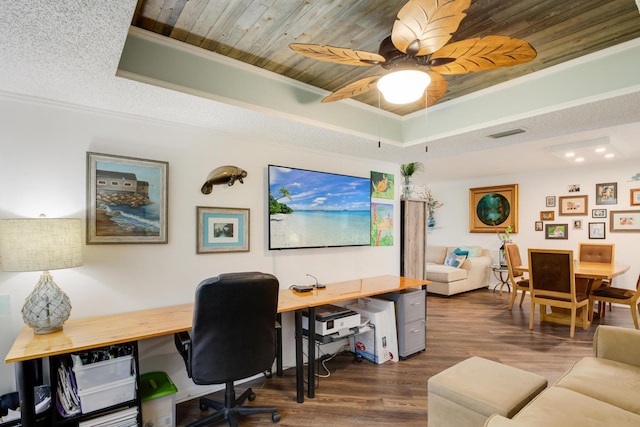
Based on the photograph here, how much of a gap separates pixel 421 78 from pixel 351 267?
2.42 m

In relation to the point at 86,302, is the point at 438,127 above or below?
above

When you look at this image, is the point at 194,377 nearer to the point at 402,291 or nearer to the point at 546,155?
the point at 402,291

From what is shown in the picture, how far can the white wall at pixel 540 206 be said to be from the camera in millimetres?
5414

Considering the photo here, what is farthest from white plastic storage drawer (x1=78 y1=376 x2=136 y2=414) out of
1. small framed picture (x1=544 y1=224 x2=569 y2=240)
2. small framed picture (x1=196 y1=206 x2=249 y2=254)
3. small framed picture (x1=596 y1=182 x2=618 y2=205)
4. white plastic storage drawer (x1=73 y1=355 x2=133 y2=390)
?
small framed picture (x1=596 y1=182 x2=618 y2=205)

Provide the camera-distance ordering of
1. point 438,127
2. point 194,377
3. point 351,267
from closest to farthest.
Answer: point 194,377 < point 438,127 < point 351,267

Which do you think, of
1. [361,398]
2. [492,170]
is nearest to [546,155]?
[492,170]

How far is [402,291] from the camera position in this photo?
3.43 m

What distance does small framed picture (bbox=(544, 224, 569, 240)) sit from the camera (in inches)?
Answer: 238

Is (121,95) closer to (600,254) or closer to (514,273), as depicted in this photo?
(514,273)

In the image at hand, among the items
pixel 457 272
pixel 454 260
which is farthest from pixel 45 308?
pixel 454 260

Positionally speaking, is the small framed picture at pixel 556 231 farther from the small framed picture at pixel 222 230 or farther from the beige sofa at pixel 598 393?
the small framed picture at pixel 222 230

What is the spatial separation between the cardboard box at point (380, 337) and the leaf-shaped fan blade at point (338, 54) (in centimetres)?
236

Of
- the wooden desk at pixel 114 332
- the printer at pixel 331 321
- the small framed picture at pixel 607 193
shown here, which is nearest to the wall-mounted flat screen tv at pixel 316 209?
the wooden desk at pixel 114 332

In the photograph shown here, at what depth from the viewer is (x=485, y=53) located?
1.57 meters
